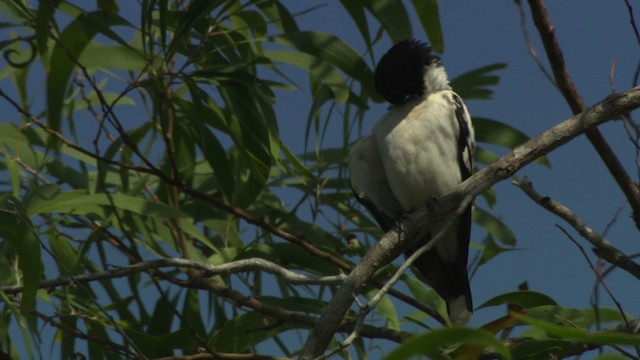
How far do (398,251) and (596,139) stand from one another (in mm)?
621

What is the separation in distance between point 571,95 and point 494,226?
3.43ft

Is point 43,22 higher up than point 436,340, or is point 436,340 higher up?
point 43,22

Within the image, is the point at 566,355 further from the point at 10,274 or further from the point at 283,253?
the point at 10,274

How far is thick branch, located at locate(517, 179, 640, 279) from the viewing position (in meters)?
2.50

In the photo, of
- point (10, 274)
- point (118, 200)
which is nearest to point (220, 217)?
point (118, 200)

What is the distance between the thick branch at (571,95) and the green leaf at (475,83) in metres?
0.81

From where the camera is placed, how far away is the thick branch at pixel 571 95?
263cm

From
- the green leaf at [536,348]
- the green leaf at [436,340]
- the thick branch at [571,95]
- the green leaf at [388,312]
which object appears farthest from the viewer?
the green leaf at [388,312]

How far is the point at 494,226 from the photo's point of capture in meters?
3.68

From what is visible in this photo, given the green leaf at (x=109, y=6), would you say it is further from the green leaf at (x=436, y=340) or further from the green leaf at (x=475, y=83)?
the green leaf at (x=436, y=340)

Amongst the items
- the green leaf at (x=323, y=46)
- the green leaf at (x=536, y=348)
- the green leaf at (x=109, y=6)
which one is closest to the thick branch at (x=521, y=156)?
the green leaf at (x=536, y=348)

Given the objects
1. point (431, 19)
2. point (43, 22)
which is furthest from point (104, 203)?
point (431, 19)

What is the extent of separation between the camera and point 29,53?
12.1 ft

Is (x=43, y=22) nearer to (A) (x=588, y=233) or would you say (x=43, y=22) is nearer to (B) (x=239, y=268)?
(B) (x=239, y=268)
